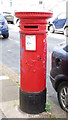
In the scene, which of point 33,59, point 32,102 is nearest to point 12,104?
point 32,102

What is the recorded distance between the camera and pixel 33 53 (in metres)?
3.81

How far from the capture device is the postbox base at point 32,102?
399cm

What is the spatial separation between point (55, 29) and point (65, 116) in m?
13.9

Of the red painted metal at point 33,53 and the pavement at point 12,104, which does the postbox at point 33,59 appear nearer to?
the red painted metal at point 33,53

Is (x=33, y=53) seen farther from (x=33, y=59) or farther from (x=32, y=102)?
(x=32, y=102)

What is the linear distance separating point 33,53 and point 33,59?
0.31 feet

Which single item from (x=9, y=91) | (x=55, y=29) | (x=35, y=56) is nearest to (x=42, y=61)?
(x=35, y=56)

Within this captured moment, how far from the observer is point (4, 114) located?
4.10m

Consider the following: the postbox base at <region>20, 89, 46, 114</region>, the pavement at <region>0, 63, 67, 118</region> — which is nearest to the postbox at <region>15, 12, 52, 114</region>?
the postbox base at <region>20, 89, 46, 114</region>

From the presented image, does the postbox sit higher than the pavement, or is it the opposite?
the postbox

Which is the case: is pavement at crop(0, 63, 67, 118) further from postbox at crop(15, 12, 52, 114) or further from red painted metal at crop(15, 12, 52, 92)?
red painted metal at crop(15, 12, 52, 92)

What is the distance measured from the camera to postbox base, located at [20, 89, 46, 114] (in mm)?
3988

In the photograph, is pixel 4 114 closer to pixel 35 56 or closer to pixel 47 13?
pixel 35 56

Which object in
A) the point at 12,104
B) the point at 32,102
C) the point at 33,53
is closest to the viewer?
the point at 33,53
